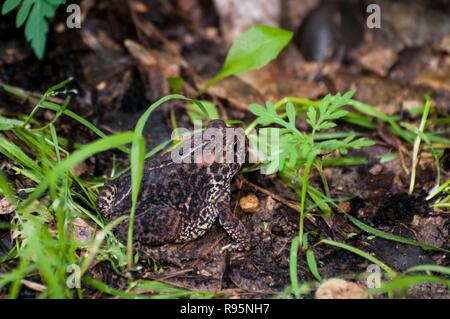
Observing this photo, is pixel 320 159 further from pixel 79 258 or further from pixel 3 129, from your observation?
pixel 3 129

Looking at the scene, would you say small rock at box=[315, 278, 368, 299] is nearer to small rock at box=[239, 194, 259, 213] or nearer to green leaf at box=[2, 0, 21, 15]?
small rock at box=[239, 194, 259, 213]

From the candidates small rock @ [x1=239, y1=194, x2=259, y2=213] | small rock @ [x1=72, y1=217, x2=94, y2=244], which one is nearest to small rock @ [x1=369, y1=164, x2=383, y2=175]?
small rock @ [x1=239, y1=194, x2=259, y2=213]

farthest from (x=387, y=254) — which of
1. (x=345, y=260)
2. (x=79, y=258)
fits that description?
(x=79, y=258)

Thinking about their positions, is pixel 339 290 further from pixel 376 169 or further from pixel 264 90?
pixel 264 90

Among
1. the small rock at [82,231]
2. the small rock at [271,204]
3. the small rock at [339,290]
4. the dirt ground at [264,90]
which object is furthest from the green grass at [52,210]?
the small rock at [271,204]

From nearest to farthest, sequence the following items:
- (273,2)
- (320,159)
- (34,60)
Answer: (320,159)
(34,60)
(273,2)

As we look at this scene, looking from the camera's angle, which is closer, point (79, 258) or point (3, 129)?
point (79, 258)
